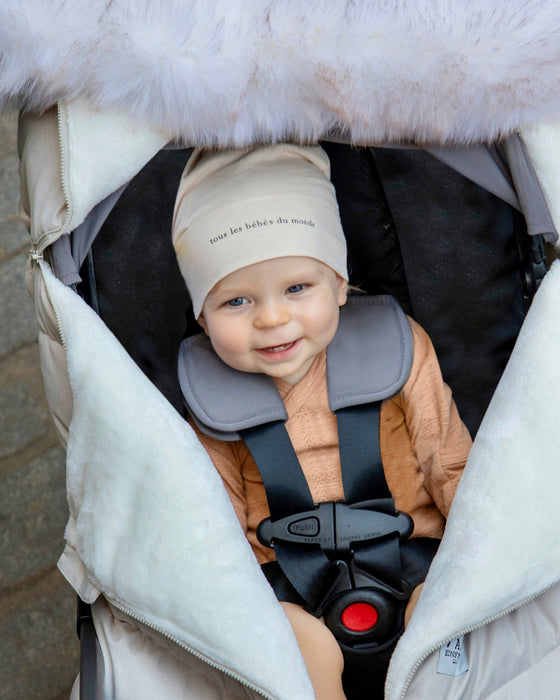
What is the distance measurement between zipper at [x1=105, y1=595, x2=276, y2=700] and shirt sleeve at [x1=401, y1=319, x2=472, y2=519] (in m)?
0.45

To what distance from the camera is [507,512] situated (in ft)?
3.77

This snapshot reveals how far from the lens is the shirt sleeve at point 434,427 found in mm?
1429

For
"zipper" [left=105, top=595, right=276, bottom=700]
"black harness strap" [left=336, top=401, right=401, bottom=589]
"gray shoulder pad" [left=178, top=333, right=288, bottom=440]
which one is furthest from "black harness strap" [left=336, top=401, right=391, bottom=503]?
"zipper" [left=105, top=595, right=276, bottom=700]

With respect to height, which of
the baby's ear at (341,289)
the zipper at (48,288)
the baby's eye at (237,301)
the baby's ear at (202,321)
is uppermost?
the zipper at (48,288)

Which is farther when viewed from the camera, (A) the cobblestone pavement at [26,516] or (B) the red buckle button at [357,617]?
(A) the cobblestone pavement at [26,516]

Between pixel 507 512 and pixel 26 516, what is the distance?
1242 millimetres

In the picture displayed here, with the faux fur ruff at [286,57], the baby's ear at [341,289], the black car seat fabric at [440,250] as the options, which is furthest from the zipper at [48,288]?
the black car seat fabric at [440,250]

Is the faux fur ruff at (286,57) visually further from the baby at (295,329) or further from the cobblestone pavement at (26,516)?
the cobblestone pavement at (26,516)

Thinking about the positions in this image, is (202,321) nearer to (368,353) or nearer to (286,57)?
(368,353)

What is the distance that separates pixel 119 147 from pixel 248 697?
2.40 ft

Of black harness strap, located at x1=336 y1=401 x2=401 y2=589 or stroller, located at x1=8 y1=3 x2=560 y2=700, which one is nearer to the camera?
stroller, located at x1=8 y1=3 x2=560 y2=700

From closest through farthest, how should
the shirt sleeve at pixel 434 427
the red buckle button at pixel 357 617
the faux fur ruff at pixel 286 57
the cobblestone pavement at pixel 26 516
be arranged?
1. the faux fur ruff at pixel 286 57
2. the red buckle button at pixel 357 617
3. the shirt sleeve at pixel 434 427
4. the cobblestone pavement at pixel 26 516

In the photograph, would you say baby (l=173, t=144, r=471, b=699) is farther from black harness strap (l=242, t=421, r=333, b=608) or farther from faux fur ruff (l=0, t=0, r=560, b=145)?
faux fur ruff (l=0, t=0, r=560, b=145)

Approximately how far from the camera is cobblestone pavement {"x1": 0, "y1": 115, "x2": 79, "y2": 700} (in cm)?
188
